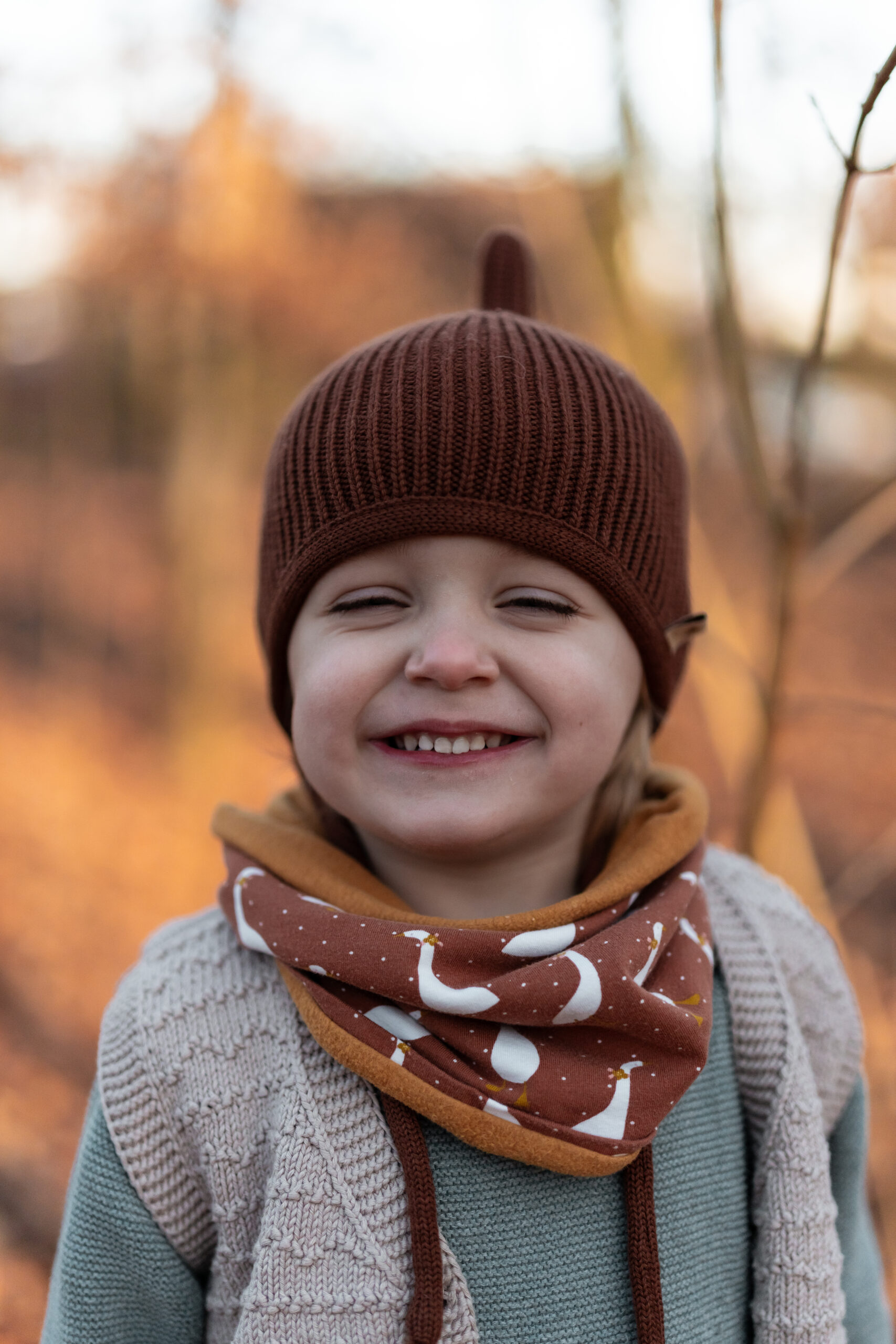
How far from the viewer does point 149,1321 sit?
105 centimetres

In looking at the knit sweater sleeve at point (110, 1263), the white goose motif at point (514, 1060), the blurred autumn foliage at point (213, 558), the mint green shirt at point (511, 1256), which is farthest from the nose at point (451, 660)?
the blurred autumn foliage at point (213, 558)

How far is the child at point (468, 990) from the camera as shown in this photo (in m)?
0.98

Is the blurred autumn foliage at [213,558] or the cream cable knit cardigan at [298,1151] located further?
the blurred autumn foliage at [213,558]

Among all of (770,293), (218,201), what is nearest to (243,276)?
(218,201)

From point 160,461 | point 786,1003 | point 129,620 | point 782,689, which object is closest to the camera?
point 786,1003

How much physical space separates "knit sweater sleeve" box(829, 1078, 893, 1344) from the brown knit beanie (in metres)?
0.65

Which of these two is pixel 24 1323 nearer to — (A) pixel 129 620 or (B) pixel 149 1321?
(B) pixel 149 1321

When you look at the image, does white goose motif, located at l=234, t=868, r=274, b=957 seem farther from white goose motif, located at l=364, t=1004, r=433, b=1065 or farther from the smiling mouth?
the smiling mouth

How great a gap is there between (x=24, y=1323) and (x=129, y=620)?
14.6 feet

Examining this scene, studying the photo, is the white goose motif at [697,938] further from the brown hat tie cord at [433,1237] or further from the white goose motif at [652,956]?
the brown hat tie cord at [433,1237]

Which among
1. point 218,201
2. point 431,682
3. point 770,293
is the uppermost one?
point 218,201

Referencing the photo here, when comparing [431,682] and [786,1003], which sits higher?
[431,682]

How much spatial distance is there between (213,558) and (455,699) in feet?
13.5

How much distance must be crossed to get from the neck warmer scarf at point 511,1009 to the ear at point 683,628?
34cm
